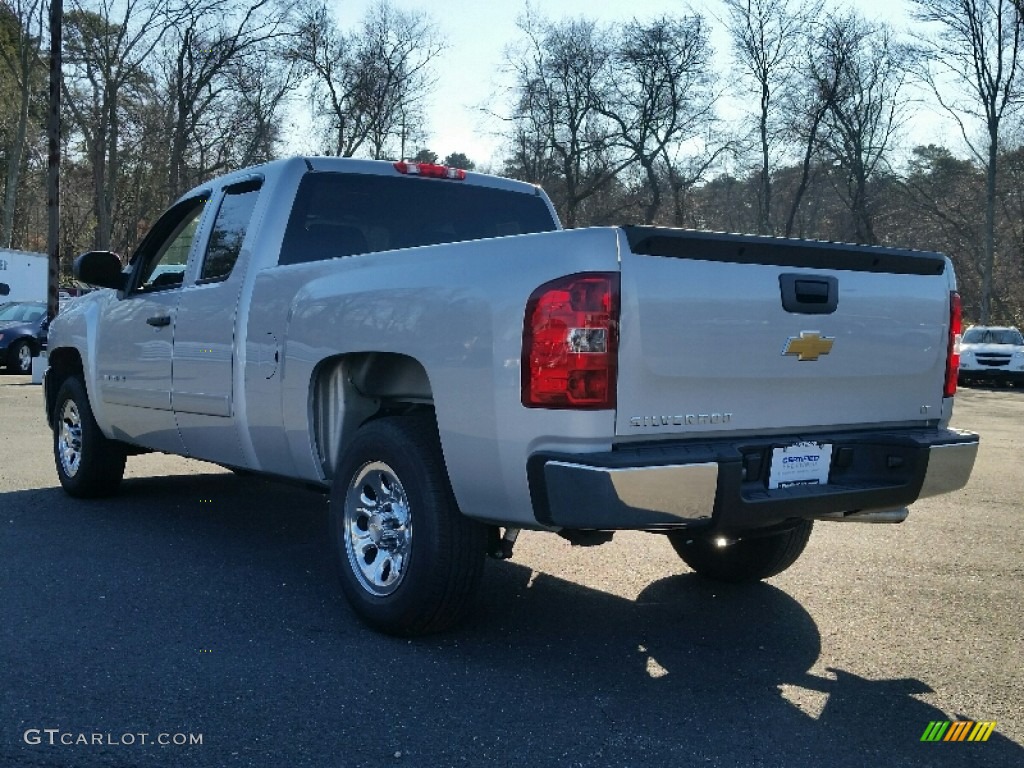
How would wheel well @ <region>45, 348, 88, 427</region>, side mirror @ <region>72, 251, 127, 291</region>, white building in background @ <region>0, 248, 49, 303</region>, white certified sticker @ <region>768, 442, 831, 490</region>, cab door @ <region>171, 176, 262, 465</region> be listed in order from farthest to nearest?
white building in background @ <region>0, 248, 49, 303</region> < wheel well @ <region>45, 348, 88, 427</region> < side mirror @ <region>72, 251, 127, 291</region> < cab door @ <region>171, 176, 262, 465</region> < white certified sticker @ <region>768, 442, 831, 490</region>

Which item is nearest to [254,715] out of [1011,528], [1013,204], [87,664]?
[87,664]

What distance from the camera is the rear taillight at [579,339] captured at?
3375 millimetres

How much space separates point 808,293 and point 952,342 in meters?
0.96

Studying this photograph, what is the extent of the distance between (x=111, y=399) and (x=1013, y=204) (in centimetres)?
4563

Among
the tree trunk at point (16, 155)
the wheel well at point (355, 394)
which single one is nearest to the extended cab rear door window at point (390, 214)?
the wheel well at point (355, 394)

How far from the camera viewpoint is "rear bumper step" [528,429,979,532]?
10.9ft

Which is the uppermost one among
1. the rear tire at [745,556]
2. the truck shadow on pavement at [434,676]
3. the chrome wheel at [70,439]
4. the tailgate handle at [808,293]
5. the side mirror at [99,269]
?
the side mirror at [99,269]

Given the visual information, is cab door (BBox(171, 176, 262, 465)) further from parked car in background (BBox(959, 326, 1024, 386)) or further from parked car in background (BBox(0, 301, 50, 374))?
parked car in background (BBox(959, 326, 1024, 386))

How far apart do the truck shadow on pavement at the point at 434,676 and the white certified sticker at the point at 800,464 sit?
70 cm

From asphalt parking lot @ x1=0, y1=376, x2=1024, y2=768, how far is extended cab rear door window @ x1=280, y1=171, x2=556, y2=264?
1.64m

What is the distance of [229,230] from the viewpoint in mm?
5590

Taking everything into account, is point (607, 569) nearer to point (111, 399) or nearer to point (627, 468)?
point (627, 468)

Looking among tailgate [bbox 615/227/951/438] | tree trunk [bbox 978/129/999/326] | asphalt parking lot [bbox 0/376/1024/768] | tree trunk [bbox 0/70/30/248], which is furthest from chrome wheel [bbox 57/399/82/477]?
tree trunk [bbox 978/129/999/326]

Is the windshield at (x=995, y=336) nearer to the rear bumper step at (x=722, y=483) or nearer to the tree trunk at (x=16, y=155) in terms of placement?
the rear bumper step at (x=722, y=483)
